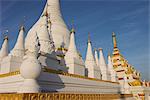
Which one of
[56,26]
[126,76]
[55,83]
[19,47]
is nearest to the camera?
[55,83]

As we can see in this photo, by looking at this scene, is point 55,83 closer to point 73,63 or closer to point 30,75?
point 30,75

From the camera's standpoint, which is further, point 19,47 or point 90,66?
point 90,66

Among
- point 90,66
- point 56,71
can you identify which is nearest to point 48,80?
point 56,71

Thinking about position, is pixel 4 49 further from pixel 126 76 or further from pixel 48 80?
pixel 126 76

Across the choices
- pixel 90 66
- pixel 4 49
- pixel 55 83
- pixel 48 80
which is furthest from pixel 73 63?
pixel 4 49

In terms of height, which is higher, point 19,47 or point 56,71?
point 19,47

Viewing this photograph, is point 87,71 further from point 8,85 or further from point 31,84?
point 31,84

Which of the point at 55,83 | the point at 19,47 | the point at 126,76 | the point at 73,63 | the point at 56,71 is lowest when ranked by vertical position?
the point at 55,83

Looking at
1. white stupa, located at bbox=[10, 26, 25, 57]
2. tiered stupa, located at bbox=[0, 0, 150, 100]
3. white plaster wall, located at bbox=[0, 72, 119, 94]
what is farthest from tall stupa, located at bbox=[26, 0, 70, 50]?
white plaster wall, located at bbox=[0, 72, 119, 94]

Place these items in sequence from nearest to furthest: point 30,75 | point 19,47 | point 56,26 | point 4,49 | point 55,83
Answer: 1. point 30,75
2. point 55,83
3. point 19,47
4. point 4,49
5. point 56,26

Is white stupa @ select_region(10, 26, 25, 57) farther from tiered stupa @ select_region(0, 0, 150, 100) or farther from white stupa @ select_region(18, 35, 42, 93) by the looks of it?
white stupa @ select_region(18, 35, 42, 93)

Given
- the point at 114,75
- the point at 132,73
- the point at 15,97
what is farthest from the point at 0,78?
the point at 132,73

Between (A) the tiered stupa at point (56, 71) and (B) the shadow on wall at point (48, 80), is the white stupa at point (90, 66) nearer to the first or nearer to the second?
(A) the tiered stupa at point (56, 71)

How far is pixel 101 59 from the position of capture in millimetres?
29234
